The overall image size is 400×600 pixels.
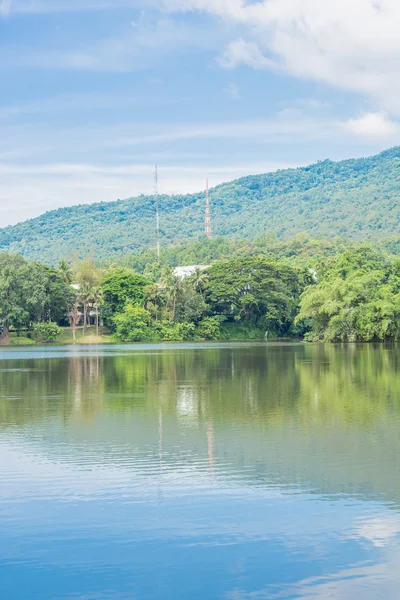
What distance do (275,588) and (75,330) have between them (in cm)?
7724

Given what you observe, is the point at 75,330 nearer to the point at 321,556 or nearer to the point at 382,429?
the point at 382,429

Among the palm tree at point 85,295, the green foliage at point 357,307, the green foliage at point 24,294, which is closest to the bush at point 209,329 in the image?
the palm tree at point 85,295

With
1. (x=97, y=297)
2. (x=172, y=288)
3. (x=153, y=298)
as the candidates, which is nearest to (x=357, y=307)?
(x=172, y=288)

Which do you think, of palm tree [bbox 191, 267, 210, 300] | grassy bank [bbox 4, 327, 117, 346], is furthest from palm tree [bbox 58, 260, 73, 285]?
palm tree [bbox 191, 267, 210, 300]

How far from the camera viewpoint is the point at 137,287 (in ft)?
288

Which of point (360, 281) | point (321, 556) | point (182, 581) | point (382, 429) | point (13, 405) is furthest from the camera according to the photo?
point (360, 281)

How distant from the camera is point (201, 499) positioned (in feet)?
36.3

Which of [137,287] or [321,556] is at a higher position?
[137,287]

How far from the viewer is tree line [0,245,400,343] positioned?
77.9 meters

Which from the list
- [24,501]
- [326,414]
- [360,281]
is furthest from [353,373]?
[360,281]

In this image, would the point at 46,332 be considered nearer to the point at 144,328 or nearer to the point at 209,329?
the point at 144,328

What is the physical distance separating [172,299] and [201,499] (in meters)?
73.4

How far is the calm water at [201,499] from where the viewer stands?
8.12 metres

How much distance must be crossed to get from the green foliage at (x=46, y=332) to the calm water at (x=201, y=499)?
5579 centimetres
